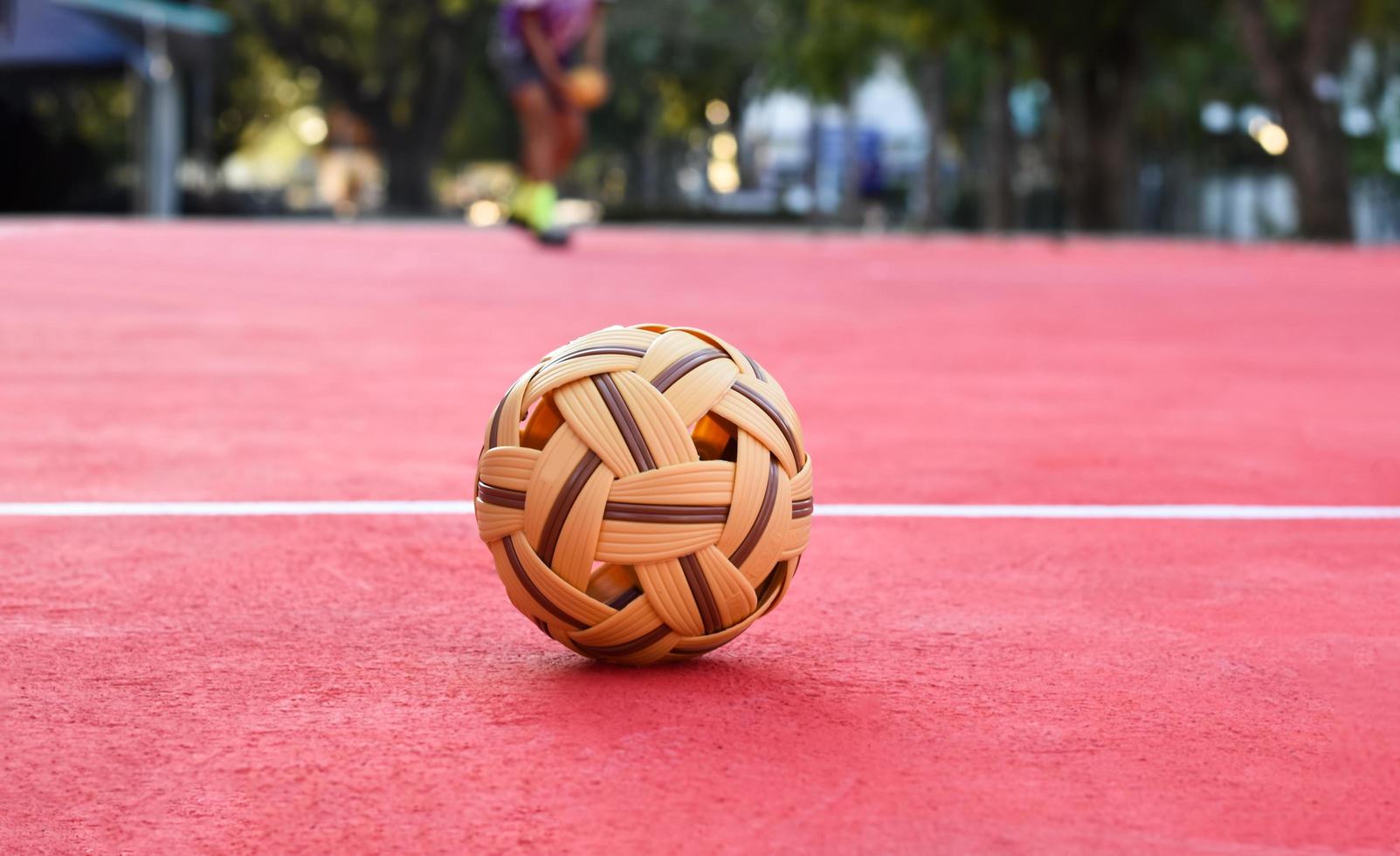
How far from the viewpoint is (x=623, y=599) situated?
11.0 ft

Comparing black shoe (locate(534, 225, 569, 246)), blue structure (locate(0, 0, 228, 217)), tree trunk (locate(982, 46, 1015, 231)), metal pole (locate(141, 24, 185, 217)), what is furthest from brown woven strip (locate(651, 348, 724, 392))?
tree trunk (locate(982, 46, 1015, 231))

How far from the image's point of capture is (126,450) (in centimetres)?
640

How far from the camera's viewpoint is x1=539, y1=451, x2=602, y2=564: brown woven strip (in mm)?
3305

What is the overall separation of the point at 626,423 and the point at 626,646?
0.40 metres

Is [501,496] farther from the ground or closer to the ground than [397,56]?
closer to the ground

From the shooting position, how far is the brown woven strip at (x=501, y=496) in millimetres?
3391

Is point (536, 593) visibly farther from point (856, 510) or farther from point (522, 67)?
point (522, 67)

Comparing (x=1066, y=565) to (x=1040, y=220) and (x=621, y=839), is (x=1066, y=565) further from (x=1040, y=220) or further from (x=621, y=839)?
(x=1040, y=220)

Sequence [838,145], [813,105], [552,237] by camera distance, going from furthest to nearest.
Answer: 1. [838,145]
2. [813,105]
3. [552,237]

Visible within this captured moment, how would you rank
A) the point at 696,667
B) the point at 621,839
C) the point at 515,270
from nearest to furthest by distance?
1. the point at 621,839
2. the point at 696,667
3. the point at 515,270

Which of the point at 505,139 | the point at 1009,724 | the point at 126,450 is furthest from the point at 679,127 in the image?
the point at 1009,724

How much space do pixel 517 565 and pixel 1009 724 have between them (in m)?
0.89

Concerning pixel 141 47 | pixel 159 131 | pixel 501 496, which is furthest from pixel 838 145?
pixel 501 496

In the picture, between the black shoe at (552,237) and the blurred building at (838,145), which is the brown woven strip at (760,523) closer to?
the black shoe at (552,237)
